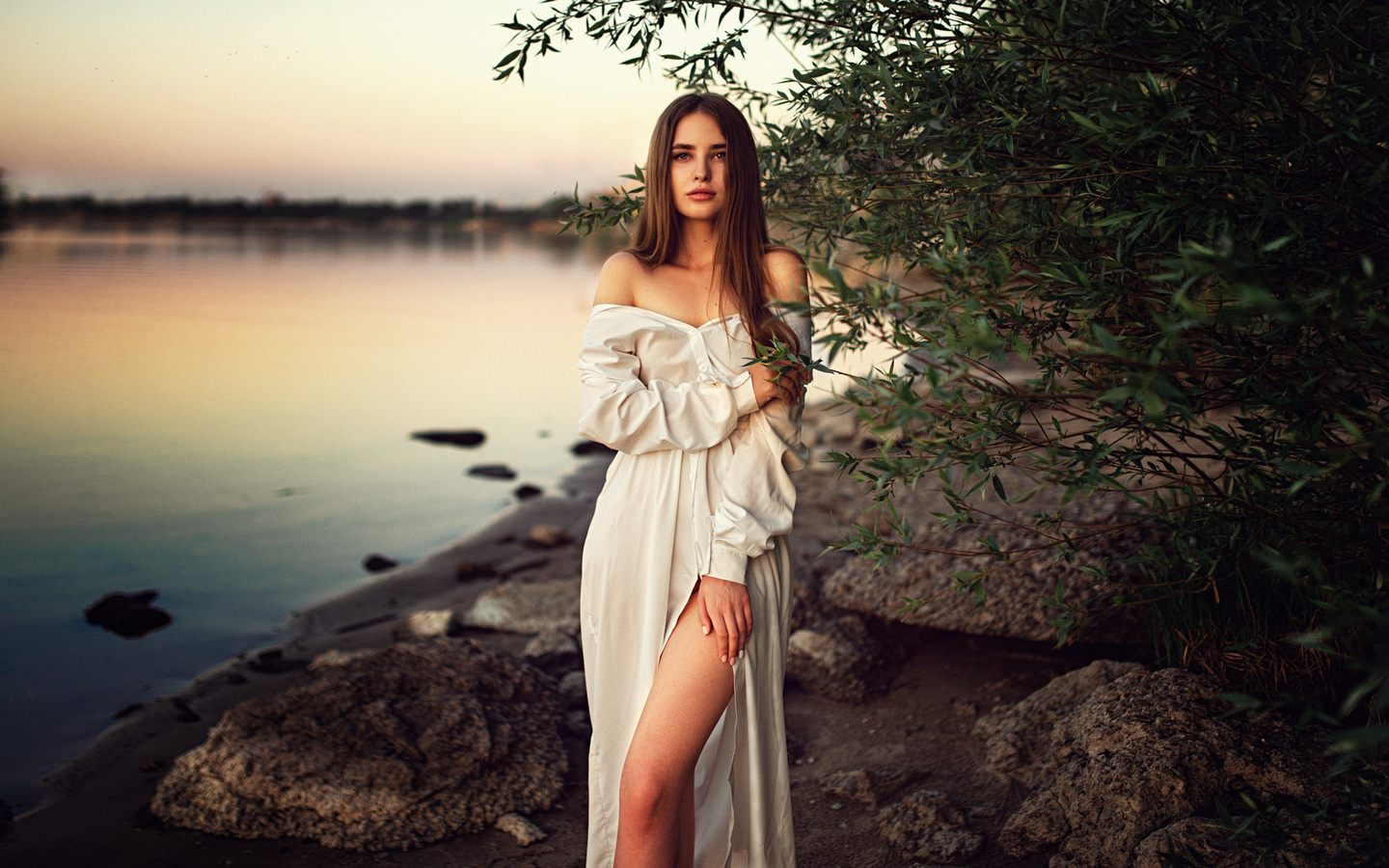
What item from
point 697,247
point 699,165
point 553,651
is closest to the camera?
point 699,165

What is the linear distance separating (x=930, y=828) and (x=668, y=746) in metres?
1.51

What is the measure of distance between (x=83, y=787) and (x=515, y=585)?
288 centimetres

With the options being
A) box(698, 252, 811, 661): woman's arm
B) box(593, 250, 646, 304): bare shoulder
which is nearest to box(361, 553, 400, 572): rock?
box(593, 250, 646, 304): bare shoulder

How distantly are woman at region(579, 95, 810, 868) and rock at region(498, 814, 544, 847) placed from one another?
84 centimetres

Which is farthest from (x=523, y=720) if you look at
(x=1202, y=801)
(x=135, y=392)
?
(x=135, y=392)

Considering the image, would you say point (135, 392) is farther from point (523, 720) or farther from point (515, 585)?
point (523, 720)

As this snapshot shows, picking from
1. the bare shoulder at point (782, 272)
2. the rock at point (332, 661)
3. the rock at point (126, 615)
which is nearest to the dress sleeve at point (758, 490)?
the bare shoulder at point (782, 272)

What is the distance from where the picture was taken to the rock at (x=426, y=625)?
6285 millimetres

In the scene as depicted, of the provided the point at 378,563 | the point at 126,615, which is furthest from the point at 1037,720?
the point at 126,615

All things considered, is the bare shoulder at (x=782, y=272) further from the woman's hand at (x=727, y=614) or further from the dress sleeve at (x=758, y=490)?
the woman's hand at (x=727, y=614)

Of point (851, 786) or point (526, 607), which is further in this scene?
point (526, 607)

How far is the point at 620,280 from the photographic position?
9.84 ft

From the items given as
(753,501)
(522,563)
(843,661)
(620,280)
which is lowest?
(522,563)

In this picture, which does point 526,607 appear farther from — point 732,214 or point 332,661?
point 732,214
